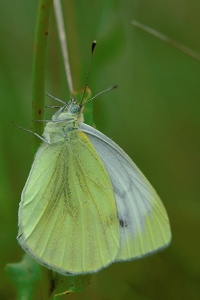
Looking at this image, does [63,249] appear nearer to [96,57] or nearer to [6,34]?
[96,57]

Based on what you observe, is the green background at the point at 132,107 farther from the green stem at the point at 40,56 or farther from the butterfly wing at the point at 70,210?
the green stem at the point at 40,56

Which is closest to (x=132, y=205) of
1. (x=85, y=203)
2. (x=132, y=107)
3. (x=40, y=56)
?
(x=85, y=203)

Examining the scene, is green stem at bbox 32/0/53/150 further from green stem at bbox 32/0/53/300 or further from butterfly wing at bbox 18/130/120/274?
butterfly wing at bbox 18/130/120/274

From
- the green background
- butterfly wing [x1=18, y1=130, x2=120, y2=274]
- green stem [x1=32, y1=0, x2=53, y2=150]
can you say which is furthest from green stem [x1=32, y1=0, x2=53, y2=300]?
the green background

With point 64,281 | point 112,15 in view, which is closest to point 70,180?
point 64,281

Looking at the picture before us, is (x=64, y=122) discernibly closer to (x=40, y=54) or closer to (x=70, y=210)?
(x=70, y=210)
